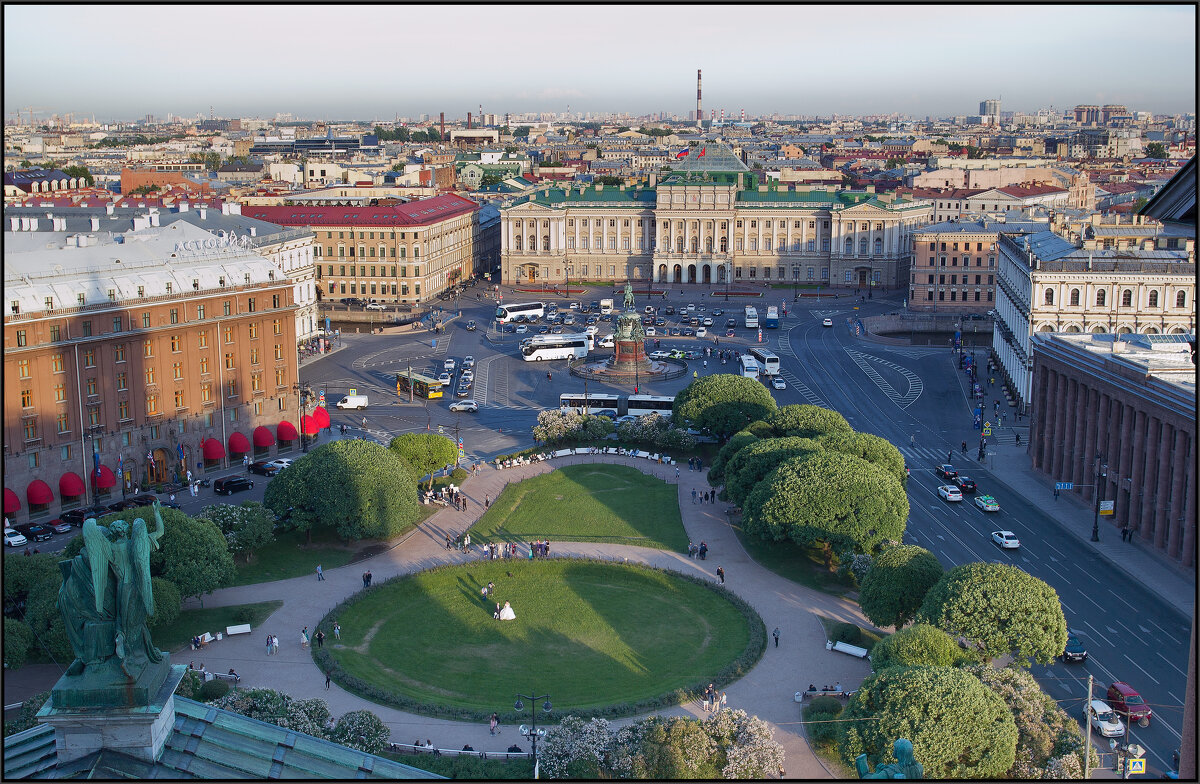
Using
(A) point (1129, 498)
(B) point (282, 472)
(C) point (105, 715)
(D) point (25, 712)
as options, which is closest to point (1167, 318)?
(A) point (1129, 498)

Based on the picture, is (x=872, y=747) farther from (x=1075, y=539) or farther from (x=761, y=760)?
(x=1075, y=539)

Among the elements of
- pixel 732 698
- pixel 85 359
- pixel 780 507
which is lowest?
pixel 732 698

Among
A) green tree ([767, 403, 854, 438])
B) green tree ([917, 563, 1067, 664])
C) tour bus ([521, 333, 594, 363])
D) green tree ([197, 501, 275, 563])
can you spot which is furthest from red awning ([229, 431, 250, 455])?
green tree ([917, 563, 1067, 664])

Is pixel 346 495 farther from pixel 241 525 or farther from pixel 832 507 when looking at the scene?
pixel 832 507

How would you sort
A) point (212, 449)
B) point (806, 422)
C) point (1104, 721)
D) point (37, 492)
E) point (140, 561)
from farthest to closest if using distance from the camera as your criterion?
point (212, 449) → point (806, 422) → point (37, 492) → point (1104, 721) → point (140, 561)

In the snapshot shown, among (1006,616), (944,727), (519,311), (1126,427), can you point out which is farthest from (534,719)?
(519,311)

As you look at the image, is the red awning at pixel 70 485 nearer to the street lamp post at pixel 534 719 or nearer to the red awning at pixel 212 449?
the red awning at pixel 212 449
